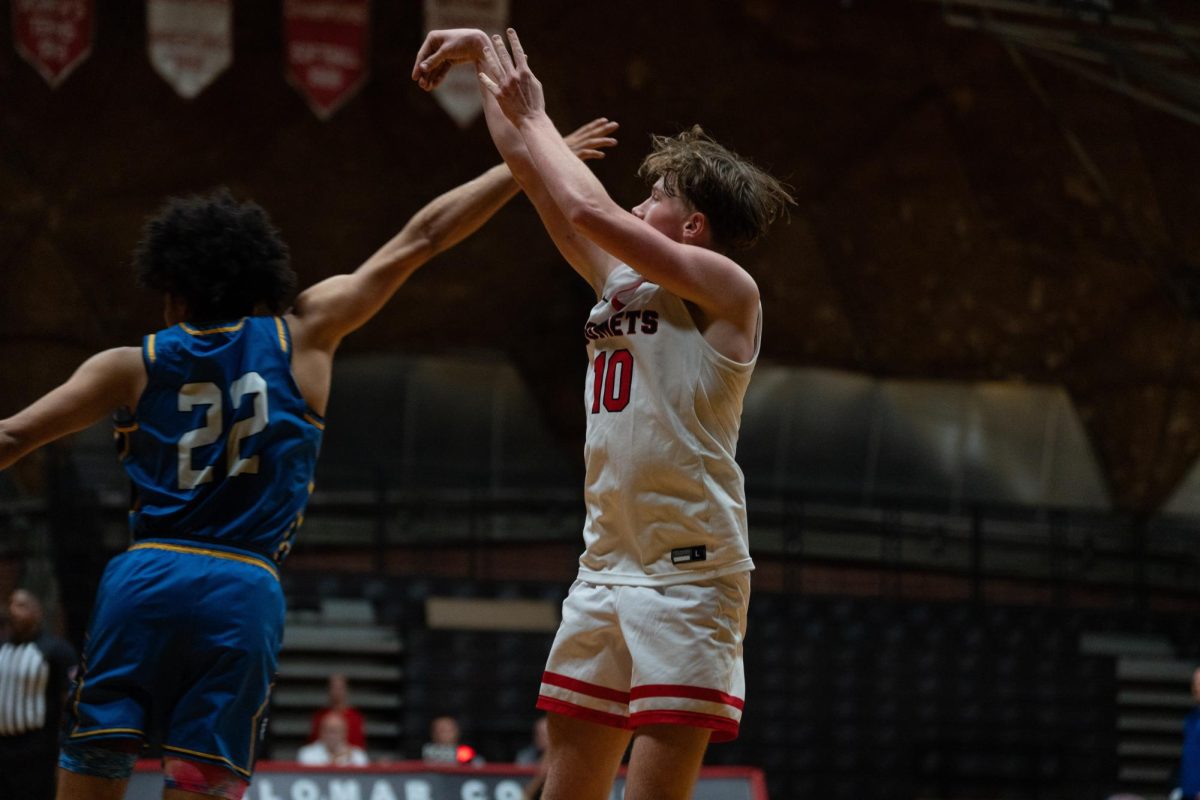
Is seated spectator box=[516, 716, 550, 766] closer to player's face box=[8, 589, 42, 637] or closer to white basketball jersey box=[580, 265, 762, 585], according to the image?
player's face box=[8, 589, 42, 637]

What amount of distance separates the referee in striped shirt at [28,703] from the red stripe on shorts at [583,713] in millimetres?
6622

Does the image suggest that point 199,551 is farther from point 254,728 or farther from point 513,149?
point 513,149

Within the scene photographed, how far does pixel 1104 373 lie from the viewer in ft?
58.0

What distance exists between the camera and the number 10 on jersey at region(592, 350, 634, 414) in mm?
3373

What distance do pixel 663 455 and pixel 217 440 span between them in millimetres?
963

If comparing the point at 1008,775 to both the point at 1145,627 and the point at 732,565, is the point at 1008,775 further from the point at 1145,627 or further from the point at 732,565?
the point at 732,565

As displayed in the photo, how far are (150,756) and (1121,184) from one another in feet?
38.8

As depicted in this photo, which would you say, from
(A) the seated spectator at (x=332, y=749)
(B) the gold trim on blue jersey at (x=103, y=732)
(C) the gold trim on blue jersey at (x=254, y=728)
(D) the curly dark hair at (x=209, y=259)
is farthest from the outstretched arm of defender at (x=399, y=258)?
(A) the seated spectator at (x=332, y=749)

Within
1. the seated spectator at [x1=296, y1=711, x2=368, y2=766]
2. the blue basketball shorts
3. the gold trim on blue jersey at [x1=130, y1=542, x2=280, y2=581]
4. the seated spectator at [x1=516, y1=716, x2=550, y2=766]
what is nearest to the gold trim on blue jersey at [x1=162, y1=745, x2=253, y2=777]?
the blue basketball shorts

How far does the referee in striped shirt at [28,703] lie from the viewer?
916 centimetres

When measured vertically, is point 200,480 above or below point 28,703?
above

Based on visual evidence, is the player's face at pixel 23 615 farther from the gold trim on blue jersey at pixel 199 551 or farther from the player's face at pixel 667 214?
the player's face at pixel 667 214

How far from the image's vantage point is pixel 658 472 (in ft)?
10.8

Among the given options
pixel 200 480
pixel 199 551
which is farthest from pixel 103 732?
pixel 200 480
